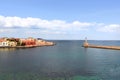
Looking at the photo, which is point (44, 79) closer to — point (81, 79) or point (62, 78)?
point (62, 78)

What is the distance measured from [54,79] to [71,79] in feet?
10.8

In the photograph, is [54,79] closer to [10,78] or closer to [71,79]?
[71,79]

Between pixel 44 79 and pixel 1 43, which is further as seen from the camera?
pixel 1 43

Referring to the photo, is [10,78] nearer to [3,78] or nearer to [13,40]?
[3,78]

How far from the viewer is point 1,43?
18638cm

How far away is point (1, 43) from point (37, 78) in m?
143

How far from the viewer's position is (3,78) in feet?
157

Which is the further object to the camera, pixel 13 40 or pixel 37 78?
pixel 13 40

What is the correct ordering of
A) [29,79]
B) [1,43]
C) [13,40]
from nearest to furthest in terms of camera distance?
[29,79] → [1,43] → [13,40]

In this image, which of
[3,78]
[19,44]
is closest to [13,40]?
[19,44]

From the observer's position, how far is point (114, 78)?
49312mm

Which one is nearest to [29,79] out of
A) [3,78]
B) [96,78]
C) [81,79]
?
[3,78]

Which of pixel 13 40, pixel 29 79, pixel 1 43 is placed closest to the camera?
pixel 29 79

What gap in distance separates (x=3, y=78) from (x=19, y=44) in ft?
495
